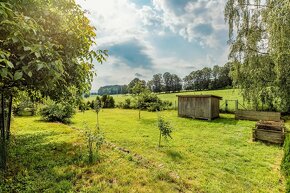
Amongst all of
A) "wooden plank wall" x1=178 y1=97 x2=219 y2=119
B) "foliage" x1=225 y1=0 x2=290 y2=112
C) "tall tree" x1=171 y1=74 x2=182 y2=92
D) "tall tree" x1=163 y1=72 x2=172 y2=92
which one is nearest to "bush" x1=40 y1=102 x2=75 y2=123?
"wooden plank wall" x1=178 y1=97 x2=219 y2=119

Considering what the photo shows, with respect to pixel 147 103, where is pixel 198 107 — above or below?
below

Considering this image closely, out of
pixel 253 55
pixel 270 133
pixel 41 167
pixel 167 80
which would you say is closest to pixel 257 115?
pixel 253 55

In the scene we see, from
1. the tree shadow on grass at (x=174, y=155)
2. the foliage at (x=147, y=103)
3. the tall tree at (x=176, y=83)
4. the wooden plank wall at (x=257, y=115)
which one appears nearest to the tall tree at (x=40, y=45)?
the tree shadow on grass at (x=174, y=155)

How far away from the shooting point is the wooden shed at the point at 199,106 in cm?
1579

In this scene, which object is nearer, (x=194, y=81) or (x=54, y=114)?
(x=54, y=114)

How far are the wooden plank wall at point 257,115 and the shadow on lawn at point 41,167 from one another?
549 inches

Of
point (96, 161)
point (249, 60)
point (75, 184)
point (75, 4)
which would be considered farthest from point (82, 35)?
point (249, 60)

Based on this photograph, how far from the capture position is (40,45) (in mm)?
1900

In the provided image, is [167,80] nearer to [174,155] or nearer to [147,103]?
[147,103]

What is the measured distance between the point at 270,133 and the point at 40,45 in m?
10.0

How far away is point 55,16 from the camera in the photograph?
10.6 ft

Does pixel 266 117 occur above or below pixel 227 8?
below

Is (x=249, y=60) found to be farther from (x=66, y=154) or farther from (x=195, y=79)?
(x=195, y=79)

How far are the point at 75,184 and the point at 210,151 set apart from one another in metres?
5.34
